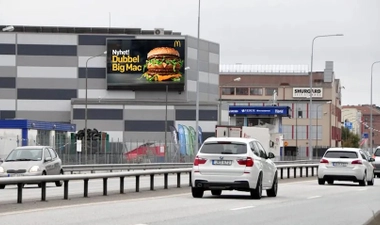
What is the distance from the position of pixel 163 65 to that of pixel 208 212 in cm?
7391

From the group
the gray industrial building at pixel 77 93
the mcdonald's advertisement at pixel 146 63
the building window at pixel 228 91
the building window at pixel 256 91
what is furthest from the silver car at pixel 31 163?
the building window at pixel 228 91

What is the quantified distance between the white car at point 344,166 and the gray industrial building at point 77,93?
58.2 meters

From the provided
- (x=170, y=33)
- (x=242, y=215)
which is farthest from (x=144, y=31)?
(x=242, y=215)

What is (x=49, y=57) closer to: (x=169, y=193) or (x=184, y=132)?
(x=184, y=132)

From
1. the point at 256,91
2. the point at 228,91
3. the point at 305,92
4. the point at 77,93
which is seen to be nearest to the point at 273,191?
the point at 77,93

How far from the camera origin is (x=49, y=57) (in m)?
96.7

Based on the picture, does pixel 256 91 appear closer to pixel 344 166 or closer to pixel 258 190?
pixel 344 166

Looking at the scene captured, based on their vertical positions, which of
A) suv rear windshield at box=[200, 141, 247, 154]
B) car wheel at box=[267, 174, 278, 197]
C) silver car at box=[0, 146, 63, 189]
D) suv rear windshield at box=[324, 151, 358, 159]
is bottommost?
car wheel at box=[267, 174, 278, 197]

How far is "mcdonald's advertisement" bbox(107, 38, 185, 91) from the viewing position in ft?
306

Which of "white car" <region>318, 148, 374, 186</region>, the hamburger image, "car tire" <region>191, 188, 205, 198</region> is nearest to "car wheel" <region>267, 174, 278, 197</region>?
"car tire" <region>191, 188, 205, 198</region>

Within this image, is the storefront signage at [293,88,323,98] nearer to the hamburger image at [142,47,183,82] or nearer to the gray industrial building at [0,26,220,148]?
the gray industrial building at [0,26,220,148]

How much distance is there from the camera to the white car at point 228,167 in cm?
2502

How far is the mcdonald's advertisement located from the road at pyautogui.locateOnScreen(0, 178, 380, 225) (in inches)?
2626

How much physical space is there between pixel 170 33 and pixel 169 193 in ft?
254
